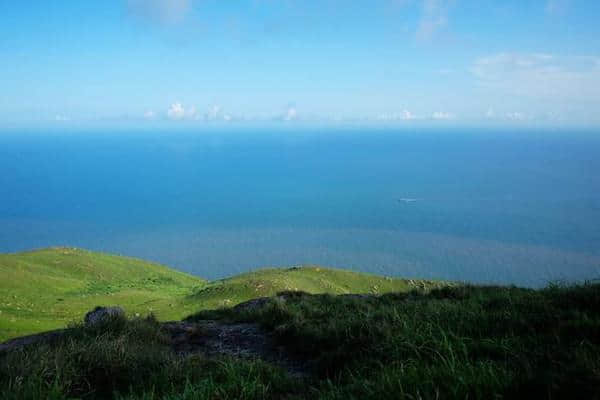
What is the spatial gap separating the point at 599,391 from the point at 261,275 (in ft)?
151

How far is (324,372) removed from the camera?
18.6 feet

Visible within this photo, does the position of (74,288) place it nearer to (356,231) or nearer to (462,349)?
(462,349)

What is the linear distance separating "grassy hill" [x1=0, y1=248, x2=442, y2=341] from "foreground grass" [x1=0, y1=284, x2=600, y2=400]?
65.8 feet

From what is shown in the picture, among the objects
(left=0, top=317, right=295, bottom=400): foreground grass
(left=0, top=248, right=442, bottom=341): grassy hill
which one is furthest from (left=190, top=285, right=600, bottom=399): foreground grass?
(left=0, top=248, right=442, bottom=341): grassy hill

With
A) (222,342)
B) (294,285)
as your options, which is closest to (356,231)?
Result: (294,285)

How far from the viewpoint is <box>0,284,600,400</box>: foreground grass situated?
11.3 feet

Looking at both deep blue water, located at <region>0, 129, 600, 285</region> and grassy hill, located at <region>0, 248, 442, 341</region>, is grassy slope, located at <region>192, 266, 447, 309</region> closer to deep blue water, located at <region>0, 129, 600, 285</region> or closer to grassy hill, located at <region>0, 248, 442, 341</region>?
grassy hill, located at <region>0, 248, 442, 341</region>

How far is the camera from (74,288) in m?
41.5

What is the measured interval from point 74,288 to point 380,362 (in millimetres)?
44466

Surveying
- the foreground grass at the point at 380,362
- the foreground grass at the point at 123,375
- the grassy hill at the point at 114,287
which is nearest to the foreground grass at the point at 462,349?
the foreground grass at the point at 380,362

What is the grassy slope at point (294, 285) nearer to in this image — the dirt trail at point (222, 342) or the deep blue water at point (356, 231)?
the dirt trail at point (222, 342)

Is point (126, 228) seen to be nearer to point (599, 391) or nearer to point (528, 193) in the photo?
point (599, 391)

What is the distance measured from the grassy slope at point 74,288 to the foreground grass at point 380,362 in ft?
71.9

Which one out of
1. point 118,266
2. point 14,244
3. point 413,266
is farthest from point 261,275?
point 14,244
